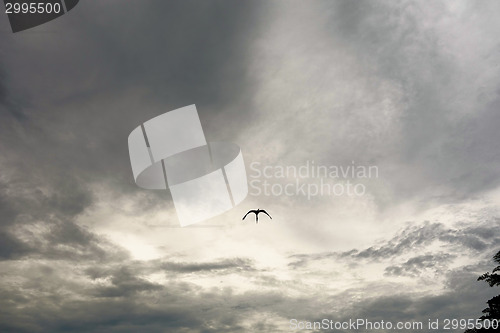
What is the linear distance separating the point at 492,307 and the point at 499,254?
7160mm

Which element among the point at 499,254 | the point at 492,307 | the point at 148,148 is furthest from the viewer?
the point at 148,148

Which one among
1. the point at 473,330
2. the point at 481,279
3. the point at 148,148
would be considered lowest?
the point at 473,330

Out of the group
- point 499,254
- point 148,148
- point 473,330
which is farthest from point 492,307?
point 148,148

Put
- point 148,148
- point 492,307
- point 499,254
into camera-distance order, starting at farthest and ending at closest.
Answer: point 148,148 < point 492,307 < point 499,254

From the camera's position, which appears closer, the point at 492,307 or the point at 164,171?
the point at 492,307

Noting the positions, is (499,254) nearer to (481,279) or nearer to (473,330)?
(481,279)

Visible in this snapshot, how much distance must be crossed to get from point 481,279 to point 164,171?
41.9 m

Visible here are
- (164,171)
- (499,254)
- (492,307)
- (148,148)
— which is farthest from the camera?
(164,171)

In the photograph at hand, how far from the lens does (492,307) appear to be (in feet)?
132

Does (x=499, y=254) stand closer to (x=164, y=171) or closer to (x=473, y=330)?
(x=473, y=330)

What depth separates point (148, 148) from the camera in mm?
44719

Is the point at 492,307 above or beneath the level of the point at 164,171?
beneath

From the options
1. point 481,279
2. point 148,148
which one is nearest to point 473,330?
point 481,279

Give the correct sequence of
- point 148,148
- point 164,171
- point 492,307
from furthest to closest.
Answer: point 164,171
point 148,148
point 492,307
